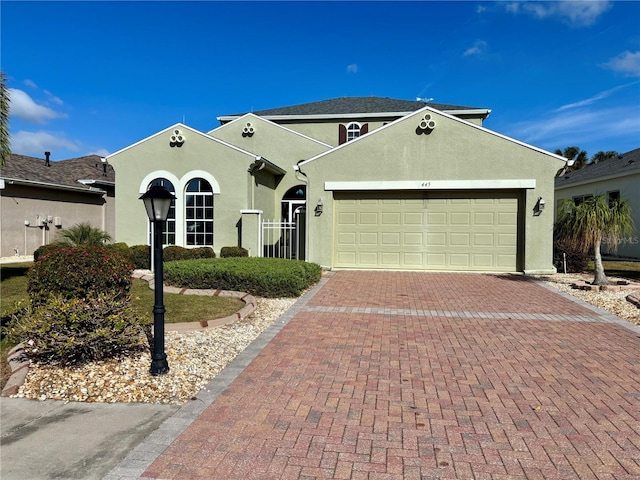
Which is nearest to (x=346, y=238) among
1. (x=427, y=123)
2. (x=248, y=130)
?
(x=427, y=123)

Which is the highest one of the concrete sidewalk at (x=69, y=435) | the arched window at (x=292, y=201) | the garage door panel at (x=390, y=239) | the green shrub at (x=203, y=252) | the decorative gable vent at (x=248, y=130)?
the decorative gable vent at (x=248, y=130)

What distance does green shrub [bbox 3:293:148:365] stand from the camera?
4867mm

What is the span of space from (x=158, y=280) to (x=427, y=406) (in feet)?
10.6

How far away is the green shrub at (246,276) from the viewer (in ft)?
31.3

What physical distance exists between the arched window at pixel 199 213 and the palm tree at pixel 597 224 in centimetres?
1157

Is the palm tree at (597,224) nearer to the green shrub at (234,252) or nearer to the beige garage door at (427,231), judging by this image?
the beige garage door at (427,231)

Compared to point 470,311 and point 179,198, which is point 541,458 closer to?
point 470,311

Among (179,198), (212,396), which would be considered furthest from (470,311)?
(179,198)

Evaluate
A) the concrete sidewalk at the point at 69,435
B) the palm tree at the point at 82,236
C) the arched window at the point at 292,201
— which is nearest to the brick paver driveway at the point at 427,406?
the concrete sidewalk at the point at 69,435

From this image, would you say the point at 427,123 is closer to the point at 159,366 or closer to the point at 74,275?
the point at 74,275

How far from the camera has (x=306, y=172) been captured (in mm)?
14297

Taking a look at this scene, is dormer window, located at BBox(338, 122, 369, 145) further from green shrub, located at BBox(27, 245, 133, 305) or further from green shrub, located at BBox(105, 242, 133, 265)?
green shrub, located at BBox(27, 245, 133, 305)

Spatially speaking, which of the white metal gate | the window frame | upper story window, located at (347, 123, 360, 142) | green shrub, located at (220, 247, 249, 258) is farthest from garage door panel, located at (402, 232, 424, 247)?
upper story window, located at (347, 123, 360, 142)

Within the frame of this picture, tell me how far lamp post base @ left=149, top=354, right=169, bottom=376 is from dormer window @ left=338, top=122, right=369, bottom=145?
18.6m
